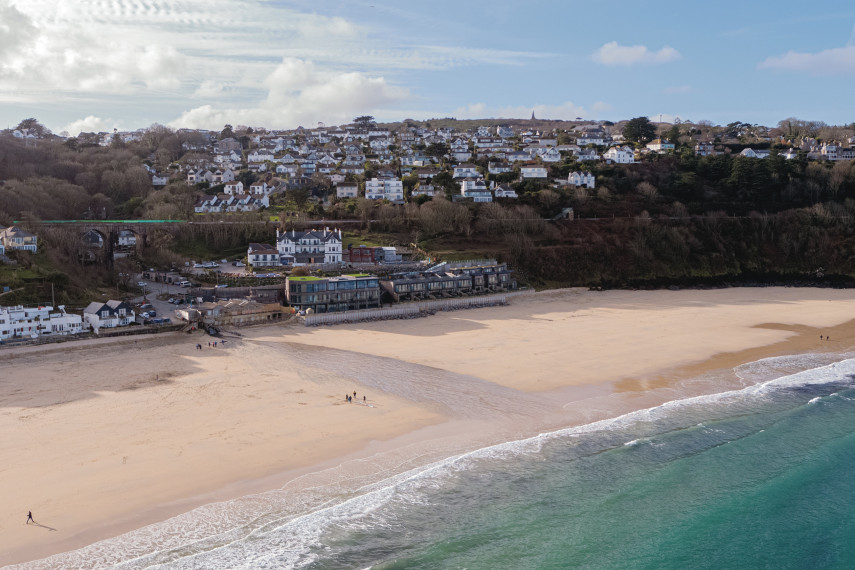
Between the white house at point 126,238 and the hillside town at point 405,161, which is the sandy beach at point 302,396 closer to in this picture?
the white house at point 126,238

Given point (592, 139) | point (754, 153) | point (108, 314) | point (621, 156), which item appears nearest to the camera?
point (108, 314)

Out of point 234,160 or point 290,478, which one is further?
point 234,160

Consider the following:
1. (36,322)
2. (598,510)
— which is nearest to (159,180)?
(36,322)

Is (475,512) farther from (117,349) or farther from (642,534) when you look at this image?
(117,349)

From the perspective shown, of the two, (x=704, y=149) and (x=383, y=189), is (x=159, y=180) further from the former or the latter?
(x=704, y=149)

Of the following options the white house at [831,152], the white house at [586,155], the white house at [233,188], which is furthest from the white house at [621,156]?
the white house at [233,188]

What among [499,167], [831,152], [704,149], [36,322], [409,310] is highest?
[704,149]

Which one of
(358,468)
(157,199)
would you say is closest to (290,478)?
(358,468)

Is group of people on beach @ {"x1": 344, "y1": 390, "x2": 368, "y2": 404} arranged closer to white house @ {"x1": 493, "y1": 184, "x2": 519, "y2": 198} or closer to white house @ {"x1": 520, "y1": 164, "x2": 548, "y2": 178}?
white house @ {"x1": 493, "y1": 184, "x2": 519, "y2": 198}
